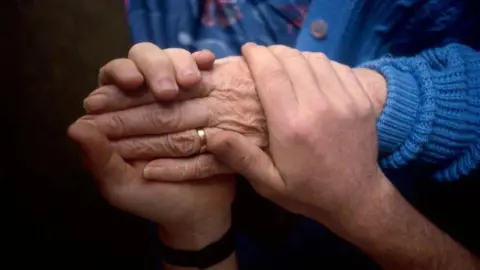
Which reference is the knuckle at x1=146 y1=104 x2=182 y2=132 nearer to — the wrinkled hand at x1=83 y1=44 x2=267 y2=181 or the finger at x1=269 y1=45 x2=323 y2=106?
the wrinkled hand at x1=83 y1=44 x2=267 y2=181

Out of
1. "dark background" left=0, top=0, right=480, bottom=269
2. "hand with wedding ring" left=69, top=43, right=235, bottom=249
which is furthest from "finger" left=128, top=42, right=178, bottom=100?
"dark background" left=0, top=0, right=480, bottom=269

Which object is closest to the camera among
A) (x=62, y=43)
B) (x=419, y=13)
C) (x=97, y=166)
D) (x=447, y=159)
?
(x=97, y=166)

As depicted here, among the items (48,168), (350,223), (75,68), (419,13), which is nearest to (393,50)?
(419,13)

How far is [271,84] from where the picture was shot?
2.09ft

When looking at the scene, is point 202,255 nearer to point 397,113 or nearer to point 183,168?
point 183,168

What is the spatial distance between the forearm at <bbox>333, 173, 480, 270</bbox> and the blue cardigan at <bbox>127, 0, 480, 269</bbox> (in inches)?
2.6

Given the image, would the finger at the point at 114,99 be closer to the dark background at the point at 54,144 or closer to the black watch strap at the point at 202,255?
the black watch strap at the point at 202,255

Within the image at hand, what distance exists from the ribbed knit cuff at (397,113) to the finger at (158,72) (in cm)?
30

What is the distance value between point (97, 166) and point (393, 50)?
1.84 feet

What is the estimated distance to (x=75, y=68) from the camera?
46.8 inches

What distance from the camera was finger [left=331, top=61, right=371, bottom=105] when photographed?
662mm

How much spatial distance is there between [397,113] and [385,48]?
230mm

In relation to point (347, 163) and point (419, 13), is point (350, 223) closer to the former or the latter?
point (347, 163)

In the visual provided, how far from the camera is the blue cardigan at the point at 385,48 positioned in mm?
697
